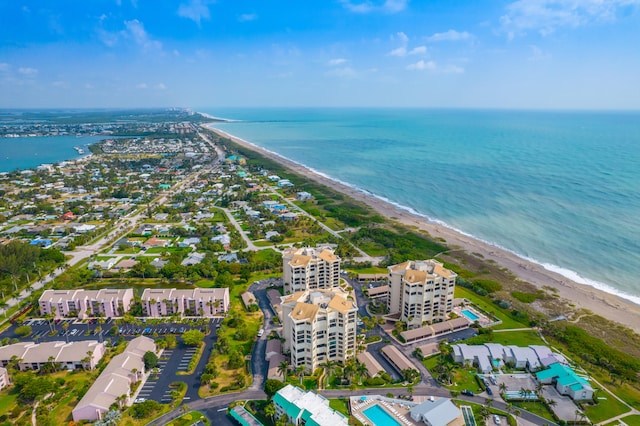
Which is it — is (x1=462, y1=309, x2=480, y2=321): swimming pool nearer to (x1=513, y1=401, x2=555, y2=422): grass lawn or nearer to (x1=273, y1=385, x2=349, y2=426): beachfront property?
(x1=513, y1=401, x2=555, y2=422): grass lawn

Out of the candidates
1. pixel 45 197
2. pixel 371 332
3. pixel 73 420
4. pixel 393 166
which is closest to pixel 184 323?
pixel 73 420

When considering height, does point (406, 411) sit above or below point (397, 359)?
below

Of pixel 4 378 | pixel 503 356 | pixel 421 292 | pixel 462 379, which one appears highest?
pixel 421 292

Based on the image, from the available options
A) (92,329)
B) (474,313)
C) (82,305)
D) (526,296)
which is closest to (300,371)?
(474,313)

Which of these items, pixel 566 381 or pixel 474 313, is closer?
pixel 566 381

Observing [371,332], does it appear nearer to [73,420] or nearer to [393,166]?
[73,420]

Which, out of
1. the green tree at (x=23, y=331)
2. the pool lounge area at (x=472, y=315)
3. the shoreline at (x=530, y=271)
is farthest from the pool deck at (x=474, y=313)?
the green tree at (x=23, y=331)

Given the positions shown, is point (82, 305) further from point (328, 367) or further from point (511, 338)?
point (511, 338)
